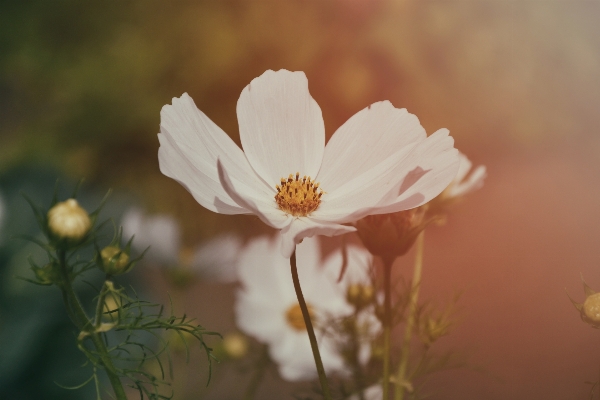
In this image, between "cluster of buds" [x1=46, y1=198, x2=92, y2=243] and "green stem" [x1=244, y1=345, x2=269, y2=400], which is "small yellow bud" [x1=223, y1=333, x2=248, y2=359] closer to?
"green stem" [x1=244, y1=345, x2=269, y2=400]

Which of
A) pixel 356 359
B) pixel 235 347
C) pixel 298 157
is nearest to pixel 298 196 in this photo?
pixel 298 157

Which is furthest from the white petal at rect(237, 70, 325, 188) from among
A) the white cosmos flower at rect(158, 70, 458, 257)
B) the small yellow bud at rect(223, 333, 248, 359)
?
the small yellow bud at rect(223, 333, 248, 359)

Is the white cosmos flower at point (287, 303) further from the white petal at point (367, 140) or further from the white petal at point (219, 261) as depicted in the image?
the white petal at point (367, 140)

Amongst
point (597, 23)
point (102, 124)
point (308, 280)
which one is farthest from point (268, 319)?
point (102, 124)

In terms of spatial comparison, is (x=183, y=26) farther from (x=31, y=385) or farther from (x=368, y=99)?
(x=31, y=385)

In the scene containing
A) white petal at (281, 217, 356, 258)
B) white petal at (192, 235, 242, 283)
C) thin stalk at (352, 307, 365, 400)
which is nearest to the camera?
white petal at (281, 217, 356, 258)

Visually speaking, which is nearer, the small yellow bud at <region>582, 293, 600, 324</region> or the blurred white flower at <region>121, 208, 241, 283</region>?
the small yellow bud at <region>582, 293, 600, 324</region>

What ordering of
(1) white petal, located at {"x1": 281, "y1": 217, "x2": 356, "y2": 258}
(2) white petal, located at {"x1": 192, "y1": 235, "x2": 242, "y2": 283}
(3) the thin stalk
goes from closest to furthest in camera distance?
1. (1) white petal, located at {"x1": 281, "y1": 217, "x2": 356, "y2": 258}
2. (3) the thin stalk
3. (2) white petal, located at {"x1": 192, "y1": 235, "x2": 242, "y2": 283}

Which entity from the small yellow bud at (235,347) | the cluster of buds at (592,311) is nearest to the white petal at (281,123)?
the cluster of buds at (592,311)
